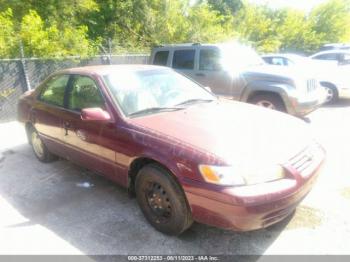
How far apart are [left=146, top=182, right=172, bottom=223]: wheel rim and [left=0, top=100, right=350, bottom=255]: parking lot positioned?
20 centimetres

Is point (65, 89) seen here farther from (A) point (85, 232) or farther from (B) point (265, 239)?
(B) point (265, 239)

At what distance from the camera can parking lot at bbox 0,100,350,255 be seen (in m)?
2.81

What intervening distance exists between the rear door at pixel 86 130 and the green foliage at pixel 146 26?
5.58 metres

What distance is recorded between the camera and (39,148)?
4.96 metres

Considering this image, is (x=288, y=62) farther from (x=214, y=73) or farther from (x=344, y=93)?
(x=214, y=73)

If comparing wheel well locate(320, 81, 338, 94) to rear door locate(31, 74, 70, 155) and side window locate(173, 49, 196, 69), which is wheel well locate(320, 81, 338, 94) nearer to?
side window locate(173, 49, 196, 69)

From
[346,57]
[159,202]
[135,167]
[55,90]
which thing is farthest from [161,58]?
[346,57]

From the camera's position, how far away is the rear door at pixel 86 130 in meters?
3.42

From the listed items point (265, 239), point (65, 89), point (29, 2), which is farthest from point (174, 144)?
point (29, 2)

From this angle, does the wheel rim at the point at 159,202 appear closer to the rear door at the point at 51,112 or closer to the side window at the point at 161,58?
the rear door at the point at 51,112

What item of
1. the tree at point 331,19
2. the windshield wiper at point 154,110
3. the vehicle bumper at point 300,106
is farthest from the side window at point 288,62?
the tree at point 331,19

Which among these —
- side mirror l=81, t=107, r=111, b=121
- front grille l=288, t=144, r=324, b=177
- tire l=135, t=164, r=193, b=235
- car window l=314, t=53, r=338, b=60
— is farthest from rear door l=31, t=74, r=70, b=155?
car window l=314, t=53, r=338, b=60

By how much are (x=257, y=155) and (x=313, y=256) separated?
3.34 ft

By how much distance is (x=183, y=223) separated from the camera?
2771 millimetres
